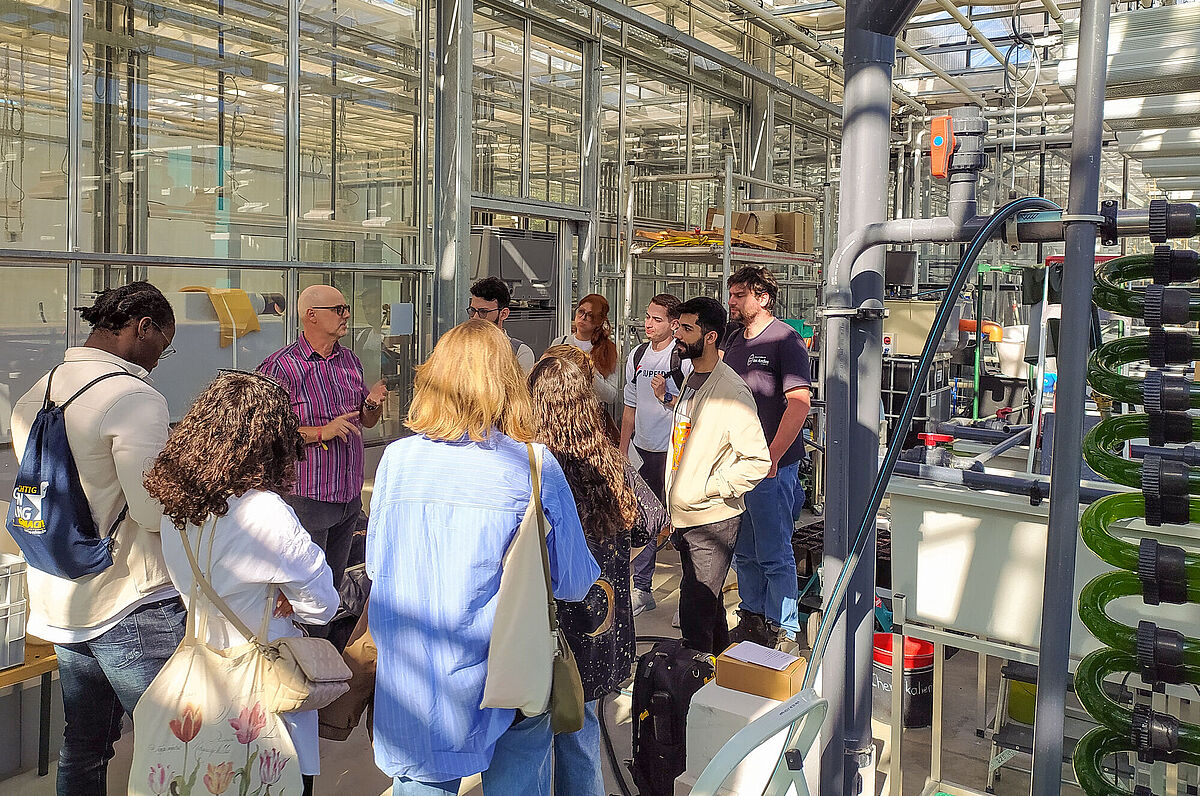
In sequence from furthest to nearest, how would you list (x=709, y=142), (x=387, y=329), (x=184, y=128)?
(x=709, y=142) < (x=387, y=329) < (x=184, y=128)

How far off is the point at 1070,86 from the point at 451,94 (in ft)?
17.5

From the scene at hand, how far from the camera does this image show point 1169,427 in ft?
5.14

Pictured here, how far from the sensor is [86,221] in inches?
177

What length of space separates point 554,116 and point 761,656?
5.78 metres

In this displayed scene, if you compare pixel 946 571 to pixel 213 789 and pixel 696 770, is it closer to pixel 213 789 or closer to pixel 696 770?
pixel 696 770

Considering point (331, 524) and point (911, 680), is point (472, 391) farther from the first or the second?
point (911, 680)

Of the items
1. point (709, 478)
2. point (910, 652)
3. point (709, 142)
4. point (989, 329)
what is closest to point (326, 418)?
point (709, 478)

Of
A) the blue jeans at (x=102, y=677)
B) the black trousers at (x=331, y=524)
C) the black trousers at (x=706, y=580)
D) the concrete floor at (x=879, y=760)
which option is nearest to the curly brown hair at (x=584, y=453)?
the concrete floor at (x=879, y=760)

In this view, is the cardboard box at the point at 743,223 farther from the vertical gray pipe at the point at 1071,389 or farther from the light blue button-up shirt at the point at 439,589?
the vertical gray pipe at the point at 1071,389

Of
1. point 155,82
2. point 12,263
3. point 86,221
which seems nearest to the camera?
point 12,263

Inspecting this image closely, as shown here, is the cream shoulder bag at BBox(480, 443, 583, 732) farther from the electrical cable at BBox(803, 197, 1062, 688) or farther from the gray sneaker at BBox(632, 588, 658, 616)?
the gray sneaker at BBox(632, 588, 658, 616)

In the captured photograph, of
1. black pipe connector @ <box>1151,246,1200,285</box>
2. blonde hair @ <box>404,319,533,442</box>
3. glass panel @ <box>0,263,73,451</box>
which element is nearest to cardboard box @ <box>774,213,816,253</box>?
glass panel @ <box>0,263,73,451</box>

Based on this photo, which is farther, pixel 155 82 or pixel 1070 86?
pixel 155 82

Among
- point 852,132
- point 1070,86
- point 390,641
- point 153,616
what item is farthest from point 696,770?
point 1070,86
